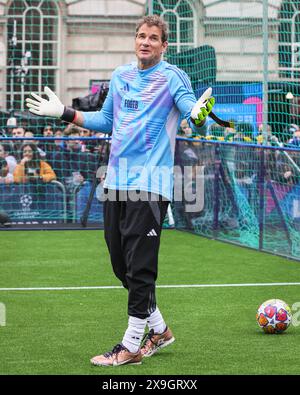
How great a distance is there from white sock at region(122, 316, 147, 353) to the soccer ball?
53.5 inches

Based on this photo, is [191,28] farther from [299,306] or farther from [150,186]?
[150,186]

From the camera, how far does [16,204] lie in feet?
55.0

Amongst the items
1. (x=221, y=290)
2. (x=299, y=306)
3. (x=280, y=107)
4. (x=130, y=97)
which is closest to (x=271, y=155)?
(x=280, y=107)

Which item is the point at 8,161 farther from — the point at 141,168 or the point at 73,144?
the point at 141,168

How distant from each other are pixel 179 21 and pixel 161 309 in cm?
1028

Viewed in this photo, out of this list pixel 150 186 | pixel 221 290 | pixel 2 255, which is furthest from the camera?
pixel 2 255

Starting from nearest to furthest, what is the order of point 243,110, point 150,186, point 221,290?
1. point 150,186
2. point 221,290
3. point 243,110

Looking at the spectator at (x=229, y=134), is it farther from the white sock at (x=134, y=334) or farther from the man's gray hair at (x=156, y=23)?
the white sock at (x=134, y=334)

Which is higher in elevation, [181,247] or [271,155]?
[271,155]

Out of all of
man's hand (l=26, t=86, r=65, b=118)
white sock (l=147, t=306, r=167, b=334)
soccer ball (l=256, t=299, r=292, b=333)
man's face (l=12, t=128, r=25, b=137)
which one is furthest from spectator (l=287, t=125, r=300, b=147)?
man's hand (l=26, t=86, r=65, b=118)

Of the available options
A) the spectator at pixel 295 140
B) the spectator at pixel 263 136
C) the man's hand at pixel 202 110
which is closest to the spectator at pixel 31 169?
the spectator at pixel 263 136

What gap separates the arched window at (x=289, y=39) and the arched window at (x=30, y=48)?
31.0 feet

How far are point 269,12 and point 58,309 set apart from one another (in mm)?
6544

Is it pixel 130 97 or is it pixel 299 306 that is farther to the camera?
pixel 299 306
